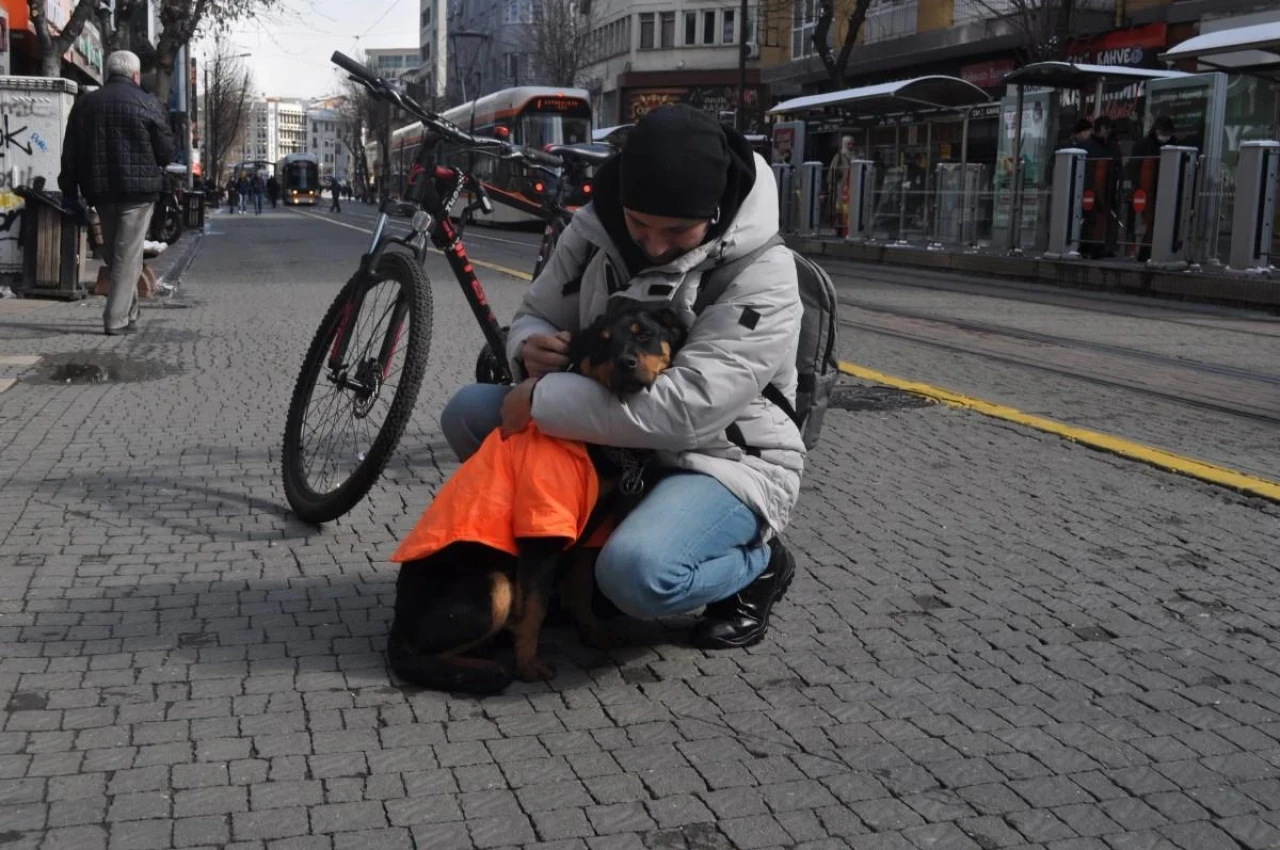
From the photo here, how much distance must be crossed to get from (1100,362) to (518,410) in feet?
25.2

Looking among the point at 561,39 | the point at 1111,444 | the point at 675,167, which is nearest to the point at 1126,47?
the point at 1111,444

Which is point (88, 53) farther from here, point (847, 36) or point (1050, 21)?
point (1050, 21)

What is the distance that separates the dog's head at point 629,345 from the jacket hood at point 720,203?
152 millimetres

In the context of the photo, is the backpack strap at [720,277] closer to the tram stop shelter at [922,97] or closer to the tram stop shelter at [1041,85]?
the tram stop shelter at [1041,85]

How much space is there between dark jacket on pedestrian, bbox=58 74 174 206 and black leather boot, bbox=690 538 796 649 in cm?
755

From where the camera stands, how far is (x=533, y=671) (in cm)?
349

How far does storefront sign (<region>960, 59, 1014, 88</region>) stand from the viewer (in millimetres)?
37375

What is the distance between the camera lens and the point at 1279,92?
19.6 meters

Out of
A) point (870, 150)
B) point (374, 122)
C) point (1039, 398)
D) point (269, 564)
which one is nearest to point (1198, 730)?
point (269, 564)


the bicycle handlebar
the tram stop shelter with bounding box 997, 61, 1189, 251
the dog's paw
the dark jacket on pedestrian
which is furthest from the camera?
the tram stop shelter with bounding box 997, 61, 1189, 251

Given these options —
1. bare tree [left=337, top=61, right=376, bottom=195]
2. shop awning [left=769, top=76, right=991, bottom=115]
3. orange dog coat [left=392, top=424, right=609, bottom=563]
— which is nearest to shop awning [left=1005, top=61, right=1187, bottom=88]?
shop awning [left=769, top=76, right=991, bottom=115]

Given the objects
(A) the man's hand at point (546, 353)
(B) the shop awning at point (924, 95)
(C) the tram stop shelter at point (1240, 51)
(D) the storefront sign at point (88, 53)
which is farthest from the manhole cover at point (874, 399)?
(D) the storefront sign at point (88, 53)

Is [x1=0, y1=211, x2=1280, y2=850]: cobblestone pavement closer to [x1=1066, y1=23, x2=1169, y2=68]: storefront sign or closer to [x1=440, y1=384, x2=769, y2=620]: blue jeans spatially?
[x1=440, y1=384, x2=769, y2=620]: blue jeans

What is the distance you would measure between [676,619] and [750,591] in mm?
278
